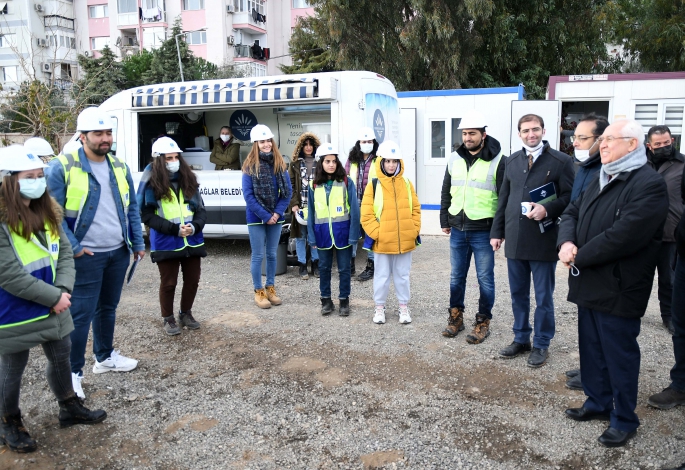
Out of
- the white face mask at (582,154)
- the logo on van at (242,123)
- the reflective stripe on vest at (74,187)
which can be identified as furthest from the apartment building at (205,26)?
the white face mask at (582,154)

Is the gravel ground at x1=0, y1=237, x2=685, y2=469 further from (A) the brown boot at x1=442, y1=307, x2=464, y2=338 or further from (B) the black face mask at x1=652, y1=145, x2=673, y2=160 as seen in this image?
(B) the black face mask at x1=652, y1=145, x2=673, y2=160

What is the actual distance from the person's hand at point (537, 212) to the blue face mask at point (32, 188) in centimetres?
318

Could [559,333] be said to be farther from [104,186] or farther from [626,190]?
[104,186]

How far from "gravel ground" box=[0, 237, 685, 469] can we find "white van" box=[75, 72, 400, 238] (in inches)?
116

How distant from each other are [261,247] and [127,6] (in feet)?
128

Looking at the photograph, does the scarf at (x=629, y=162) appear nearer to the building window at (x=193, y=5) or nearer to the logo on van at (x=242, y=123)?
the logo on van at (x=242, y=123)

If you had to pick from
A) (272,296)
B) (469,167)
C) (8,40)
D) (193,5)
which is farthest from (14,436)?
(193,5)

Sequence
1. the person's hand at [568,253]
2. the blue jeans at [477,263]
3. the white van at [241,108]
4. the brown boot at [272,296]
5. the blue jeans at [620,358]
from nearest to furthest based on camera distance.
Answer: the blue jeans at [620,358]
the person's hand at [568,253]
the blue jeans at [477,263]
the brown boot at [272,296]
the white van at [241,108]

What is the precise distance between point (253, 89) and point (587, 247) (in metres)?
5.69

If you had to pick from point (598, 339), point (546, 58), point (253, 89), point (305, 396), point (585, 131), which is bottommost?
point (305, 396)

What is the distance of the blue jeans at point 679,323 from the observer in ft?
12.0

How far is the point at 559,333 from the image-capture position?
5062 mm

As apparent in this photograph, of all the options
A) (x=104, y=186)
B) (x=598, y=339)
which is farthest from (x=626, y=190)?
(x=104, y=186)

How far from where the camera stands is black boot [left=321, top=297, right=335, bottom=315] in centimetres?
579
